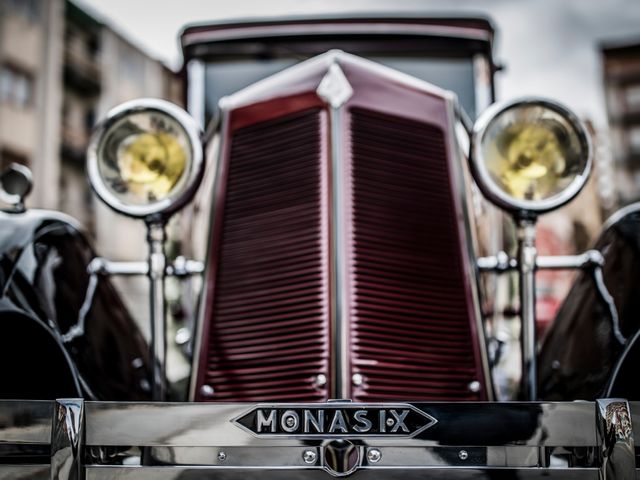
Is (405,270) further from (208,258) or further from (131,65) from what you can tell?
(131,65)

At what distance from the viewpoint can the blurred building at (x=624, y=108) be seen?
114 ft

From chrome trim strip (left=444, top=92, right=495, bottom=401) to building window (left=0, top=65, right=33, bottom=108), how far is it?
14292 millimetres

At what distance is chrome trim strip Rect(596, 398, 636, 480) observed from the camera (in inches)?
62.7

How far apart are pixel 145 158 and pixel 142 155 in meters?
0.01

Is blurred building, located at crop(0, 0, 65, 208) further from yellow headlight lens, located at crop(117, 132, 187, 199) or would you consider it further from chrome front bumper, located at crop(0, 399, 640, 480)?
chrome front bumper, located at crop(0, 399, 640, 480)

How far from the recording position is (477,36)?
338cm

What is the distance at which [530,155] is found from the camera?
209 centimetres

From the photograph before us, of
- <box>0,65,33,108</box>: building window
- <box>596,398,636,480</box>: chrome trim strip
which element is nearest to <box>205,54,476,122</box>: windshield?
<box>596,398,636,480</box>: chrome trim strip

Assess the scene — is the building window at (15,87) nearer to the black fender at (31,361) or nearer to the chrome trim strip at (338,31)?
the chrome trim strip at (338,31)

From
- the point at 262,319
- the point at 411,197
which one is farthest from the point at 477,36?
the point at 262,319

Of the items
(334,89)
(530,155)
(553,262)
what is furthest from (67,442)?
(553,262)

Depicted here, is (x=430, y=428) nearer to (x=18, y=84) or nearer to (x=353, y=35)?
(x=353, y=35)

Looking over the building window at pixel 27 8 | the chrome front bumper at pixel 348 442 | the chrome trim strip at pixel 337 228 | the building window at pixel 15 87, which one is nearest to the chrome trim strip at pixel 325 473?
the chrome front bumper at pixel 348 442

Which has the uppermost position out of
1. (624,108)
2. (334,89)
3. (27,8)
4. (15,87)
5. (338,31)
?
(624,108)
